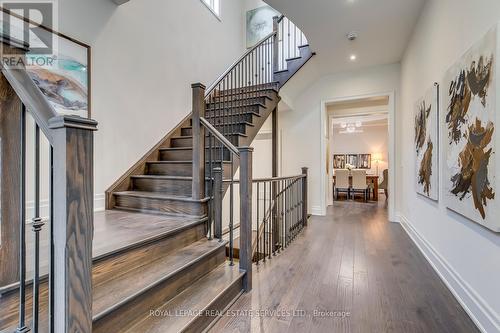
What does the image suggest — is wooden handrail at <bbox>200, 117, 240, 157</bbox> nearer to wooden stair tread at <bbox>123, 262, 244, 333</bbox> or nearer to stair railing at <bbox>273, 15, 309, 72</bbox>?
wooden stair tread at <bbox>123, 262, 244, 333</bbox>

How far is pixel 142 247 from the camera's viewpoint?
1684mm

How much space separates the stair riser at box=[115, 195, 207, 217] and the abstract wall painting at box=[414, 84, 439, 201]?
226 centimetres

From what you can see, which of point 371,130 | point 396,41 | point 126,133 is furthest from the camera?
point 371,130

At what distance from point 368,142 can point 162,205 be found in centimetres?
929

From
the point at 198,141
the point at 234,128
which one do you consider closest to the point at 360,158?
the point at 234,128

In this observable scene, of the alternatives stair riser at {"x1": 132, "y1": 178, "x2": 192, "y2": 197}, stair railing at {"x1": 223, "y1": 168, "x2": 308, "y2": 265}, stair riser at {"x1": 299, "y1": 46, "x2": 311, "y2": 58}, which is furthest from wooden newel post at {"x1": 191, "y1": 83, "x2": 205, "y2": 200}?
stair riser at {"x1": 299, "y1": 46, "x2": 311, "y2": 58}

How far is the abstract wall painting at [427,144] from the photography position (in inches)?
95.4

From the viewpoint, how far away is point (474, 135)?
1619 mm

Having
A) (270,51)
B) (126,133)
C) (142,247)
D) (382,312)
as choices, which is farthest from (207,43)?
(382,312)

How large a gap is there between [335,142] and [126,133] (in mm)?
8941

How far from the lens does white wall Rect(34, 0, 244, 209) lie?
2.66 m

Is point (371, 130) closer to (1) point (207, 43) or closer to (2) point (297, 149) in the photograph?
(2) point (297, 149)

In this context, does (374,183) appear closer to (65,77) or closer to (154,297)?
(154,297)

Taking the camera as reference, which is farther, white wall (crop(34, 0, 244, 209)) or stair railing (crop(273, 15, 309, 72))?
stair railing (crop(273, 15, 309, 72))
